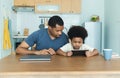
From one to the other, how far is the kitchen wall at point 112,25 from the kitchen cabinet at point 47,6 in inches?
46.9

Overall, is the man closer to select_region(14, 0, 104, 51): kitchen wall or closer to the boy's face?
the boy's face

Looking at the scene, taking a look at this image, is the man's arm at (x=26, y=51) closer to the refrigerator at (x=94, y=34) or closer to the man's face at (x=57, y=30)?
the man's face at (x=57, y=30)

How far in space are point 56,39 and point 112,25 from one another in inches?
110

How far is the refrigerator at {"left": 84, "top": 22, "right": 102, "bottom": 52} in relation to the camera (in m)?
5.36

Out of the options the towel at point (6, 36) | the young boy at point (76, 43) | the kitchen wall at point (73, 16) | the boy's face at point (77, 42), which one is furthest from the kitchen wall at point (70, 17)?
the boy's face at point (77, 42)

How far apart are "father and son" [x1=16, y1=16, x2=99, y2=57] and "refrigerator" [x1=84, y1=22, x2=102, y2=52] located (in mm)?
2698

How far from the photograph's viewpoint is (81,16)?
19.4ft

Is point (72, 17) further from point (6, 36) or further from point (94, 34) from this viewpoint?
point (6, 36)

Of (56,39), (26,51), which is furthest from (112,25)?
(26,51)

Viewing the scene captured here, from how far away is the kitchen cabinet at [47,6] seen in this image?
220 inches

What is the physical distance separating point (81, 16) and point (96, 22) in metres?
0.65

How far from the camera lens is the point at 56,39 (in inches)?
105

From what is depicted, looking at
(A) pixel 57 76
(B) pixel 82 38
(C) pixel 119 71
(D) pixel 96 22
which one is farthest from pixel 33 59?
(D) pixel 96 22

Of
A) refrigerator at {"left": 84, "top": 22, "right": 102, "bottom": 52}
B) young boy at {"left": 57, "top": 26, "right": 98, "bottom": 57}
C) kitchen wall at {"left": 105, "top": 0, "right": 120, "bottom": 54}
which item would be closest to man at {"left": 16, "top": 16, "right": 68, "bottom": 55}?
young boy at {"left": 57, "top": 26, "right": 98, "bottom": 57}
